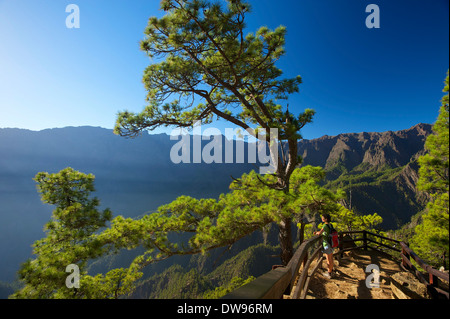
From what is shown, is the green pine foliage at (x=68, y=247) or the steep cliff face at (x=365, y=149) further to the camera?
the steep cliff face at (x=365, y=149)

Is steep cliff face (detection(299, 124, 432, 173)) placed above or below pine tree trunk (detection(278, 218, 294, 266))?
above

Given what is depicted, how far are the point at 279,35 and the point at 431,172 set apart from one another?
4.58 metres

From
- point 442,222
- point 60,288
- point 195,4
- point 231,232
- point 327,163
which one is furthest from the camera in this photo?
point 327,163

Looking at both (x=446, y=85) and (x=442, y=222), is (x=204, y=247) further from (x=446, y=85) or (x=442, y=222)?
(x=446, y=85)

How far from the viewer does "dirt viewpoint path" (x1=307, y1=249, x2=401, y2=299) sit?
10.9 feet

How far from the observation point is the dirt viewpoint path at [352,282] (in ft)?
10.9

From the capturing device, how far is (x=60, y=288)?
3797 mm

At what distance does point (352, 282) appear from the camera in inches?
152

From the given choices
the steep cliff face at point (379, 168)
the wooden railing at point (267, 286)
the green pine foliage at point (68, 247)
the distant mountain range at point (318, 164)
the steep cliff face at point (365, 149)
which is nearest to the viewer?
the wooden railing at point (267, 286)

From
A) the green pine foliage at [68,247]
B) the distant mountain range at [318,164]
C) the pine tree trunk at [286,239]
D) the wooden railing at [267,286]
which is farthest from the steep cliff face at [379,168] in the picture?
the wooden railing at [267,286]

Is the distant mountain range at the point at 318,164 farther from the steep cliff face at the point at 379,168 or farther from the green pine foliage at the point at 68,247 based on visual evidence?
the green pine foliage at the point at 68,247

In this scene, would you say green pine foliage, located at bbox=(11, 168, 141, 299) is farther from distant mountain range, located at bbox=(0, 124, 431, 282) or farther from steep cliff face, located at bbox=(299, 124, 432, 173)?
steep cliff face, located at bbox=(299, 124, 432, 173)

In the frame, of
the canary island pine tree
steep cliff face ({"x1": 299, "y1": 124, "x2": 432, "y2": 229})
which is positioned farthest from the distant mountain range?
the canary island pine tree
